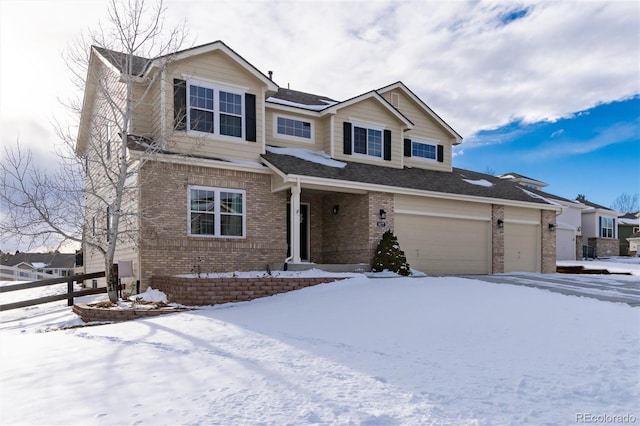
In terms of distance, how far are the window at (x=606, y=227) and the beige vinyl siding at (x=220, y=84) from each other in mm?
32218

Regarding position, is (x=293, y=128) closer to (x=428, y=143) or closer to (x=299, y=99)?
(x=299, y=99)

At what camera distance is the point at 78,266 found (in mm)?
20672

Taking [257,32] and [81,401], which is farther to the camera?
[257,32]

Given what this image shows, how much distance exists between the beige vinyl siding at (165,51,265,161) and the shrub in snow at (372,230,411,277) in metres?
4.89

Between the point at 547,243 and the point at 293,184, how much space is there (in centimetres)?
1264

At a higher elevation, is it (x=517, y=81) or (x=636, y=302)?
(x=517, y=81)

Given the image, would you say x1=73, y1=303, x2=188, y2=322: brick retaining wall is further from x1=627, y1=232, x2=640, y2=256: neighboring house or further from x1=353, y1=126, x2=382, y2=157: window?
x1=627, y1=232, x2=640, y2=256: neighboring house

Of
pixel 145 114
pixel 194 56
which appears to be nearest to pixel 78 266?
pixel 145 114

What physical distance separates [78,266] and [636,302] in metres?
20.9

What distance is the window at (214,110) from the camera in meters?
13.4

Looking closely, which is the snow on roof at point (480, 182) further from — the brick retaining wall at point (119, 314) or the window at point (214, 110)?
the brick retaining wall at point (119, 314)

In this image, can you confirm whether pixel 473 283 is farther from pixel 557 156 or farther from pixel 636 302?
pixel 557 156

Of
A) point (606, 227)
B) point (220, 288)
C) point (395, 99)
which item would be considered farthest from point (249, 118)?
point (606, 227)

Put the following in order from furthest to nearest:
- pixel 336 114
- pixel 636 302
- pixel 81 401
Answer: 1. pixel 336 114
2. pixel 636 302
3. pixel 81 401
